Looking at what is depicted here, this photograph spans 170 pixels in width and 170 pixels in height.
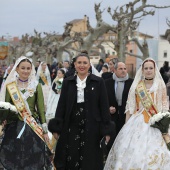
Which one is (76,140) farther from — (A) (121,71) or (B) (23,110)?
(A) (121,71)

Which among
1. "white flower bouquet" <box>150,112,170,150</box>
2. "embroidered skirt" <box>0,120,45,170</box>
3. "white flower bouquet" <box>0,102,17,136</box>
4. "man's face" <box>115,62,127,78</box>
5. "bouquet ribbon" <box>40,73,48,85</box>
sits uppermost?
"man's face" <box>115,62,127,78</box>

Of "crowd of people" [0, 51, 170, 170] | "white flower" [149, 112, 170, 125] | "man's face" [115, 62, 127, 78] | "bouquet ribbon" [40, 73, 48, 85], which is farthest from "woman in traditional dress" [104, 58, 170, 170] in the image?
"bouquet ribbon" [40, 73, 48, 85]

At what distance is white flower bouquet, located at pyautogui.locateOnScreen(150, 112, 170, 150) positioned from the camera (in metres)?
6.02

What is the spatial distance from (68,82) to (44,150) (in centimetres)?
94

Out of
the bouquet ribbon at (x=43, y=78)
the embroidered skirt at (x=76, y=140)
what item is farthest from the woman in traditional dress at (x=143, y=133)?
the bouquet ribbon at (x=43, y=78)

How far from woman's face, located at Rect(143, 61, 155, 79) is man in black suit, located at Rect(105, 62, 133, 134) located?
98 cm

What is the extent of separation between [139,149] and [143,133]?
10.5 inches

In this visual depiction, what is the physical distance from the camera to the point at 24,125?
19.2 ft

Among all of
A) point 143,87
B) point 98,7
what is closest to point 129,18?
point 98,7

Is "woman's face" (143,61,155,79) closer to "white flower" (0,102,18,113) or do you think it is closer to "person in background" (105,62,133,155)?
"person in background" (105,62,133,155)

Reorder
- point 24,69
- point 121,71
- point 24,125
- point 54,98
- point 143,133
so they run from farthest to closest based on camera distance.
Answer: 1. point 54,98
2. point 121,71
3. point 143,133
4. point 24,69
5. point 24,125

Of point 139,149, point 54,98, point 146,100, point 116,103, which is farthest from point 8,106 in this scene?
point 54,98

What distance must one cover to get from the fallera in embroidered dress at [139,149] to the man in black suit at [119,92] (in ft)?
3.22

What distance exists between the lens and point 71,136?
5.72 metres
